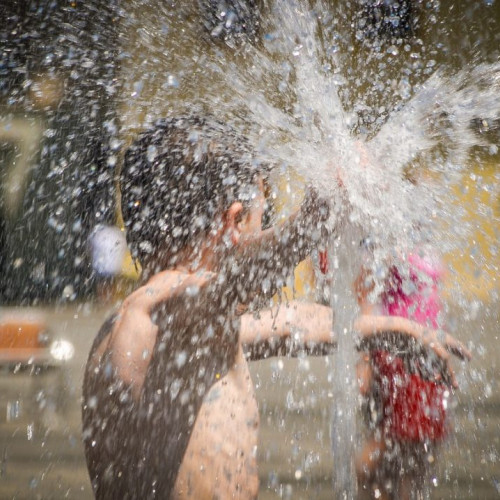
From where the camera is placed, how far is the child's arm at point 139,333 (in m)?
1.53

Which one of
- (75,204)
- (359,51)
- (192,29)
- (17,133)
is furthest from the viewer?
(17,133)

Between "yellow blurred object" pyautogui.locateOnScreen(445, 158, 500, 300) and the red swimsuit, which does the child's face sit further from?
"yellow blurred object" pyautogui.locateOnScreen(445, 158, 500, 300)

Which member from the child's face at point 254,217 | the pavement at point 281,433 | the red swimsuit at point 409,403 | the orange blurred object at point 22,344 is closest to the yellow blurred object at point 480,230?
the pavement at point 281,433

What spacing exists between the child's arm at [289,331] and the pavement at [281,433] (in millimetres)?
803

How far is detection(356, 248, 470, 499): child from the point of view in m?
2.27

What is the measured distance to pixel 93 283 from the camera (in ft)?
27.7

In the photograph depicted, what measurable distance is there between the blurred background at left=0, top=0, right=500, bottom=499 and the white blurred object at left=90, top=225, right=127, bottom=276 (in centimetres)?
3

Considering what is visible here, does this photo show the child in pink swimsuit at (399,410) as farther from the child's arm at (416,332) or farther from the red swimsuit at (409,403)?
the child's arm at (416,332)

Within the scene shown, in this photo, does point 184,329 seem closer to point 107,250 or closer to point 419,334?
point 419,334

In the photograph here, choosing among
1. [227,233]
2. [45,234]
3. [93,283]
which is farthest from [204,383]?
[45,234]

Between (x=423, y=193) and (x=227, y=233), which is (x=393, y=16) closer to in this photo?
(x=423, y=193)

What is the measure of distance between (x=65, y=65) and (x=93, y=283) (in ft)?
8.74

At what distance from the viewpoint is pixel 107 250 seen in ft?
22.7

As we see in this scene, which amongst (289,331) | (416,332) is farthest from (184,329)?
(416,332)
